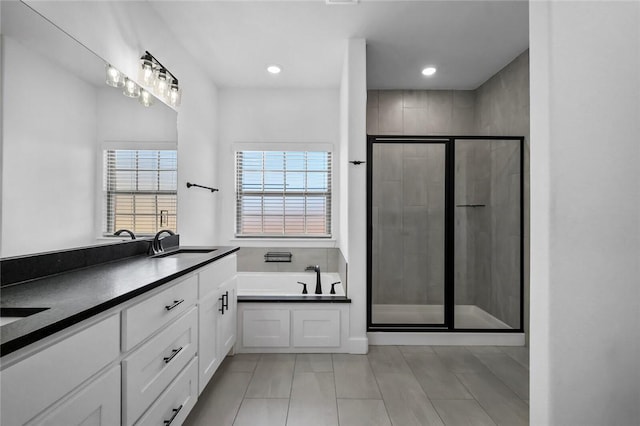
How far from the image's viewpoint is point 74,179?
1.61 metres

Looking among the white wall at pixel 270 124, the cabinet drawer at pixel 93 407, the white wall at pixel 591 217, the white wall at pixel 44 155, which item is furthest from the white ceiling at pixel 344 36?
the cabinet drawer at pixel 93 407

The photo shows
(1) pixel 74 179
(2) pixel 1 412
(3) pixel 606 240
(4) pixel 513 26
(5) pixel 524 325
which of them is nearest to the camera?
(2) pixel 1 412

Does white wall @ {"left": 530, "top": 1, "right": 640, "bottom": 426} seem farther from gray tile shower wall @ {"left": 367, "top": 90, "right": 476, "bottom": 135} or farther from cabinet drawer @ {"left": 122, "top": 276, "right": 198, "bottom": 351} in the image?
gray tile shower wall @ {"left": 367, "top": 90, "right": 476, "bottom": 135}

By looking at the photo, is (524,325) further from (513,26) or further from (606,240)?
(513,26)

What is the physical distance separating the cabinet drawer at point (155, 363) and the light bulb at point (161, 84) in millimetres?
1595

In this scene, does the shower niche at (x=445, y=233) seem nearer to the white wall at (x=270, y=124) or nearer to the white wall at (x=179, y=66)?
the white wall at (x=270, y=124)

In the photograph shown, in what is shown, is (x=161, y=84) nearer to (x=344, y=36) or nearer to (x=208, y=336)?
(x=344, y=36)

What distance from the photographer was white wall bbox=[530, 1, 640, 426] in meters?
1.10

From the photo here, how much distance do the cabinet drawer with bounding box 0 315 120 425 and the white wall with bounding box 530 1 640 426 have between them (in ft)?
4.67

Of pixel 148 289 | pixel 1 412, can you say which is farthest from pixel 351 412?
pixel 1 412

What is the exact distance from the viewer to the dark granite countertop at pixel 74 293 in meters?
0.80

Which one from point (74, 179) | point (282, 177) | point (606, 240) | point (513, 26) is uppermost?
point (513, 26)

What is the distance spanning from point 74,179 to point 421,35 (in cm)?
274

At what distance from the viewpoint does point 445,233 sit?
318 cm
